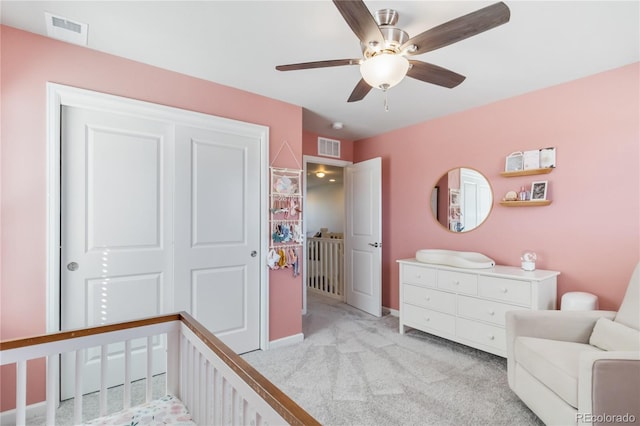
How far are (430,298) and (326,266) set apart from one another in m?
2.34

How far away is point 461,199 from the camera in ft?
10.9

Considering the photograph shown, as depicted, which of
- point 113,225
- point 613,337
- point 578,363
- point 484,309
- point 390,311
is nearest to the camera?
point 578,363

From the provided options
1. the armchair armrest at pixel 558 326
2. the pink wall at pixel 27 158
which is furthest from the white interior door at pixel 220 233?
the armchair armrest at pixel 558 326

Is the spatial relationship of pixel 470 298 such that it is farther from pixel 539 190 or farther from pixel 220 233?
pixel 220 233

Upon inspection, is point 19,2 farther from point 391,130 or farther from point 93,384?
point 391,130

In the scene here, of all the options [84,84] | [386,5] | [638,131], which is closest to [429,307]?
[638,131]

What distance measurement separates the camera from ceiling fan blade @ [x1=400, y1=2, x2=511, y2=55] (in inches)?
47.7

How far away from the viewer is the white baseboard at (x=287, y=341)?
114 inches

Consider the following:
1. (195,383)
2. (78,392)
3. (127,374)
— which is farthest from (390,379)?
(78,392)

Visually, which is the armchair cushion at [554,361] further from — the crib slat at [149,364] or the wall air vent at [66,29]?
the wall air vent at [66,29]

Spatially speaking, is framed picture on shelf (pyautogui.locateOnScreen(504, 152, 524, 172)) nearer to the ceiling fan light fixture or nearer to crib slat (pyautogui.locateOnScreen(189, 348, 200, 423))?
the ceiling fan light fixture

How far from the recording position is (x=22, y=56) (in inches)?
74.2

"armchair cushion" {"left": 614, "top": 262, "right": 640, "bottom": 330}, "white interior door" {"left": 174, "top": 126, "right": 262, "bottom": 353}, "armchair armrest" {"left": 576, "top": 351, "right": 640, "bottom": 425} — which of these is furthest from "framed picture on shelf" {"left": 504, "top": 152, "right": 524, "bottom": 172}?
"white interior door" {"left": 174, "top": 126, "right": 262, "bottom": 353}

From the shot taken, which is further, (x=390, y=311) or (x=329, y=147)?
(x=329, y=147)
